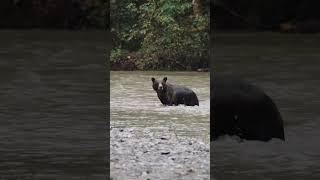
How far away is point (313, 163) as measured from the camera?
4.45m

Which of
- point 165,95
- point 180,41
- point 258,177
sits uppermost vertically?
point 180,41

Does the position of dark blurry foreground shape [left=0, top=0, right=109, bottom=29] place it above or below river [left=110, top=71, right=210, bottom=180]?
above

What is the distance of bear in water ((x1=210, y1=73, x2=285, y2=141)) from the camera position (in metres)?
4.83

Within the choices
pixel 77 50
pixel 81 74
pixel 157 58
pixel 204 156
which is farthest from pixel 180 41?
pixel 77 50

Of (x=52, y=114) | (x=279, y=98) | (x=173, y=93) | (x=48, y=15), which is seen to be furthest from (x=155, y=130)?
(x=48, y=15)

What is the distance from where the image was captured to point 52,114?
618 cm

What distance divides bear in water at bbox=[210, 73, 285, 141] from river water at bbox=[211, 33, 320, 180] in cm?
8

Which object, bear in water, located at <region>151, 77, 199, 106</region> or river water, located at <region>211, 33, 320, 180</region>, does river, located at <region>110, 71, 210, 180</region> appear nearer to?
bear in water, located at <region>151, 77, 199, 106</region>

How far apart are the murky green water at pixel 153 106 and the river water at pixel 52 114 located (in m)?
0.33

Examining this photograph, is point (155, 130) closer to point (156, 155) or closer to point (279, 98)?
point (156, 155)

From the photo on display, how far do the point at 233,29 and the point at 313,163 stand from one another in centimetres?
1000

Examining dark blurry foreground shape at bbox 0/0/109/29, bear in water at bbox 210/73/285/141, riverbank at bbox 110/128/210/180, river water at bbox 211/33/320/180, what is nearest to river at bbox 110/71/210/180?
riverbank at bbox 110/128/210/180

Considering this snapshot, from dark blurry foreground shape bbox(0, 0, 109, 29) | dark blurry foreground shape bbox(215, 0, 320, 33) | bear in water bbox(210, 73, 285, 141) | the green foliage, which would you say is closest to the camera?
the green foliage

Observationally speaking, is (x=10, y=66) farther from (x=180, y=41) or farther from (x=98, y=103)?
(x=180, y=41)
